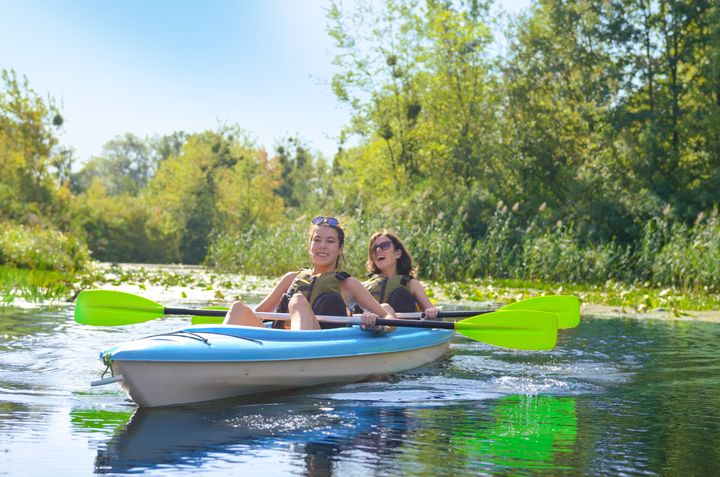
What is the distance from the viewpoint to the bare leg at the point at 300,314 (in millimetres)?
6117

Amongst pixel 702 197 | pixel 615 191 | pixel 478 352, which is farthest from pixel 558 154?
pixel 478 352

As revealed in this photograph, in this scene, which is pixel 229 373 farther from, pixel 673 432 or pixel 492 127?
pixel 492 127

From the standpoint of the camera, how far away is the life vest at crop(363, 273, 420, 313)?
301 inches

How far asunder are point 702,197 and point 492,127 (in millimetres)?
7194

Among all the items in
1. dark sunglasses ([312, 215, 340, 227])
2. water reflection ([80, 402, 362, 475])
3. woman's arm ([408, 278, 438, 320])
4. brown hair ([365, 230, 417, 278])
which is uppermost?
dark sunglasses ([312, 215, 340, 227])

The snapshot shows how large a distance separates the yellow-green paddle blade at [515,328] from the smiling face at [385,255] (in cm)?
123

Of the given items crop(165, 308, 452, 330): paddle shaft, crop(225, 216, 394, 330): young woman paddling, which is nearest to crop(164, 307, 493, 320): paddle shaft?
crop(165, 308, 452, 330): paddle shaft

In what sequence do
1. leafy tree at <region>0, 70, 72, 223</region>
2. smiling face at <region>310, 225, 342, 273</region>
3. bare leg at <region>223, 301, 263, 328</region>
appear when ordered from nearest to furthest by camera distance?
bare leg at <region>223, 301, 263, 328</region>
smiling face at <region>310, 225, 342, 273</region>
leafy tree at <region>0, 70, 72, 223</region>

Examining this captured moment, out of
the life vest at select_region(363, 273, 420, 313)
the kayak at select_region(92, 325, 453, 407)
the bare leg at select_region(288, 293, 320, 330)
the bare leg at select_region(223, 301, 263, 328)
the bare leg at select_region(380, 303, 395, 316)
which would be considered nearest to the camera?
the kayak at select_region(92, 325, 453, 407)

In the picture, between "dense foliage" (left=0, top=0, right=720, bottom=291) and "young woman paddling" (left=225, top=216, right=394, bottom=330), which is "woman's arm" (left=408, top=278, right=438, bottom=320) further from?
"dense foliage" (left=0, top=0, right=720, bottom=291)

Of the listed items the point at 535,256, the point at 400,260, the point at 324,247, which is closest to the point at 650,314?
the point at 535,256

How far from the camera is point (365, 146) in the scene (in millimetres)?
31859

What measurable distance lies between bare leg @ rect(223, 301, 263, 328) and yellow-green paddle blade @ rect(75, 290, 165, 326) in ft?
2.80

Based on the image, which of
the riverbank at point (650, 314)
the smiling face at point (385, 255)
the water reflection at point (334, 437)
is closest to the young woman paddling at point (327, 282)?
the water reflection at point (334, 437)
